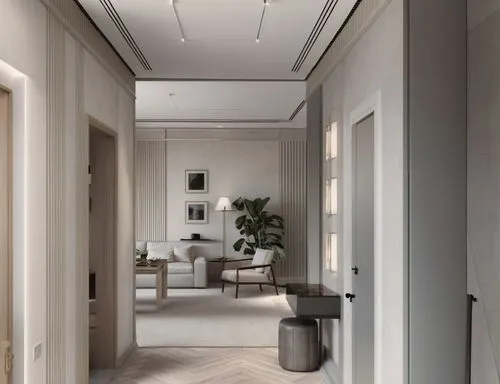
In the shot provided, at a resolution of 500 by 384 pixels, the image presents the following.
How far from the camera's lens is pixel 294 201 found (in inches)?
443

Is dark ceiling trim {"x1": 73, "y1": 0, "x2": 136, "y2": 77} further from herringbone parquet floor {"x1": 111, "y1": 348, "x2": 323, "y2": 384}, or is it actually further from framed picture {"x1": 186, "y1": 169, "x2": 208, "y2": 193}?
framed picture {"x1": 186, "y1": 169, "x2": 208, "y2": 193}

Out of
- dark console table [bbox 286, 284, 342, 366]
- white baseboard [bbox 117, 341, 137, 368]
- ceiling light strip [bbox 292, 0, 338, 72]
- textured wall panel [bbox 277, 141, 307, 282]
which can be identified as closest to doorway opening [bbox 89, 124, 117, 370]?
white baseboard [bbox 117, 341, 137, 368]

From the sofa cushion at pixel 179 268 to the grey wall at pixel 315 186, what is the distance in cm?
467

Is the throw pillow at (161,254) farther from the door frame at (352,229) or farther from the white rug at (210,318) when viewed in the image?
the door frame at (352,229)

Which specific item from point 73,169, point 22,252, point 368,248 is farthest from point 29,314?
point 368,248

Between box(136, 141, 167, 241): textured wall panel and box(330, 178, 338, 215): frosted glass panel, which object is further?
box(136, 141, 167, 241): textured wall panel

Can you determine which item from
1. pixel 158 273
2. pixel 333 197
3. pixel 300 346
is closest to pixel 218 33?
pixel 333 197

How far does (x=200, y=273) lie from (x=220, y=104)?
344 centimetres

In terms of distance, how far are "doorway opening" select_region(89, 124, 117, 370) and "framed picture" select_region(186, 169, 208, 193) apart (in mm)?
5936

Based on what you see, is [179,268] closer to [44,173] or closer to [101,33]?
[101,33]

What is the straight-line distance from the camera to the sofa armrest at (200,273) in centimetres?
1033

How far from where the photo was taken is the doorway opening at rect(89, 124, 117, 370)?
206 inches

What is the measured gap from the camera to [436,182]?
2.91 meters

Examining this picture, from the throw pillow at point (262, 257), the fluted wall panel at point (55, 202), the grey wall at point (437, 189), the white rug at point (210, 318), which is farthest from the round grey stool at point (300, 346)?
the throw pillow at point (262, 257)
